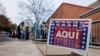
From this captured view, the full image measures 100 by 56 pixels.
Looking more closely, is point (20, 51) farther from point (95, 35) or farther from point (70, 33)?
point (70, 33)

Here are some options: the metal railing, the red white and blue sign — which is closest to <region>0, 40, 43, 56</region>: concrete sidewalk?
the red white and blue sign

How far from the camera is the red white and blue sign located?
7184 mm

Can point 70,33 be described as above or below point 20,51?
above

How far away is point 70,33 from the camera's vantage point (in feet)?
25.4

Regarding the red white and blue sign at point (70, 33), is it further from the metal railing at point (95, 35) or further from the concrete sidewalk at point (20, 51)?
the metal railing at point (95, 35)

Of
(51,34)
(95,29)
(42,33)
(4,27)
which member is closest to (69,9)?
(42,33)

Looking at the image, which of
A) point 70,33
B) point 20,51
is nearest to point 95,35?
point 20,51

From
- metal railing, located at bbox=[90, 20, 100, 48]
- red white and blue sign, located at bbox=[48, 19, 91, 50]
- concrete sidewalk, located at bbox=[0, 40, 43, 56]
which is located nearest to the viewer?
red white and blue sign, located at bbox=[48, 19, 91, 50]

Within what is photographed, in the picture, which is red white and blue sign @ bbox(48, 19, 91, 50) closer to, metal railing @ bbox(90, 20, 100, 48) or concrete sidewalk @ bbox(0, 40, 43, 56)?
concrete sidewalk @ bbox(0, 40, 43, 56)

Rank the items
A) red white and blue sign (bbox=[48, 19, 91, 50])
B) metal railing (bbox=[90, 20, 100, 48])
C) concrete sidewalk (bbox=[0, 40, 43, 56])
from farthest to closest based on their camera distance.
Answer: metal railing (bbox=[90, 20, 100, 48])
concrete sidewalk (bbox=[0, 40, 43, 56])
red white and blue sign (bbox=[48, 19, 91, 50])

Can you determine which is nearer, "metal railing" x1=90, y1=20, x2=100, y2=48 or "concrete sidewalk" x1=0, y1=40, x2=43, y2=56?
"concrete sidewalk" x1=0, y1=40, x2=43, y2=56

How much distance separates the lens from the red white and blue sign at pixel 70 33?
7.18 m

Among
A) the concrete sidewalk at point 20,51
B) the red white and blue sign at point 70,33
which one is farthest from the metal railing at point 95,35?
the red white and blue sign at point 70,33

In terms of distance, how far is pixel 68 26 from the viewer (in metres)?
7.91
